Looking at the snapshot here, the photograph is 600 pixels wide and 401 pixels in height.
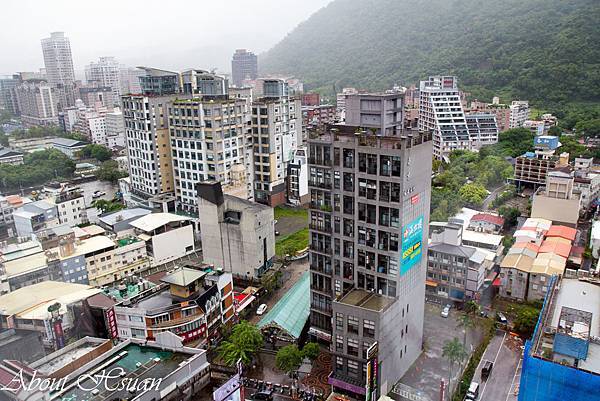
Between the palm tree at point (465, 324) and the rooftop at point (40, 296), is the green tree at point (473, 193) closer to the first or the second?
the palm tree at point (465, 324)

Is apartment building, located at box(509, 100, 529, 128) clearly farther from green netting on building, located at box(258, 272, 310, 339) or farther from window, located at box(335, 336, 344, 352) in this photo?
window, located at box(335, 336, 344, 352)

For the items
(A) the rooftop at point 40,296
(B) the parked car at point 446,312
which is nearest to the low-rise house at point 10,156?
(A) the rooftop at point 40,296

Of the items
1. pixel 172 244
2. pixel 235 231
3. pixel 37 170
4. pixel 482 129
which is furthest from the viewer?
pixel 482 129

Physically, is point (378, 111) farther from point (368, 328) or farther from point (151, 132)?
point (151, 132)

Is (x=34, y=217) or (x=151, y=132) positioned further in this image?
(x=151, y=132)

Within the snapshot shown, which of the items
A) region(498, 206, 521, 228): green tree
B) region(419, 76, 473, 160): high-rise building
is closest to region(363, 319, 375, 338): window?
region(498, 206, 521, 228): green tree

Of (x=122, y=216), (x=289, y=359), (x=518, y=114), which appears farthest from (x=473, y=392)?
(x=518, y=114)

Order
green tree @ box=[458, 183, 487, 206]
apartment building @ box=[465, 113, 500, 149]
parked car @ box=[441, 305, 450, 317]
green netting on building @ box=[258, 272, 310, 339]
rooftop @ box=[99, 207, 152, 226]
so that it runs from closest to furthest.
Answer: green netting on building @ box=[258, 272, 310, 339] < parked car @ box=[441, 305, 450, 317] < rooftop @ box=[99, 207, 152, 226] < green tree @ box=[458, 183, 487, 206] < apartment building @ box=[465, 113, 500, 149]
